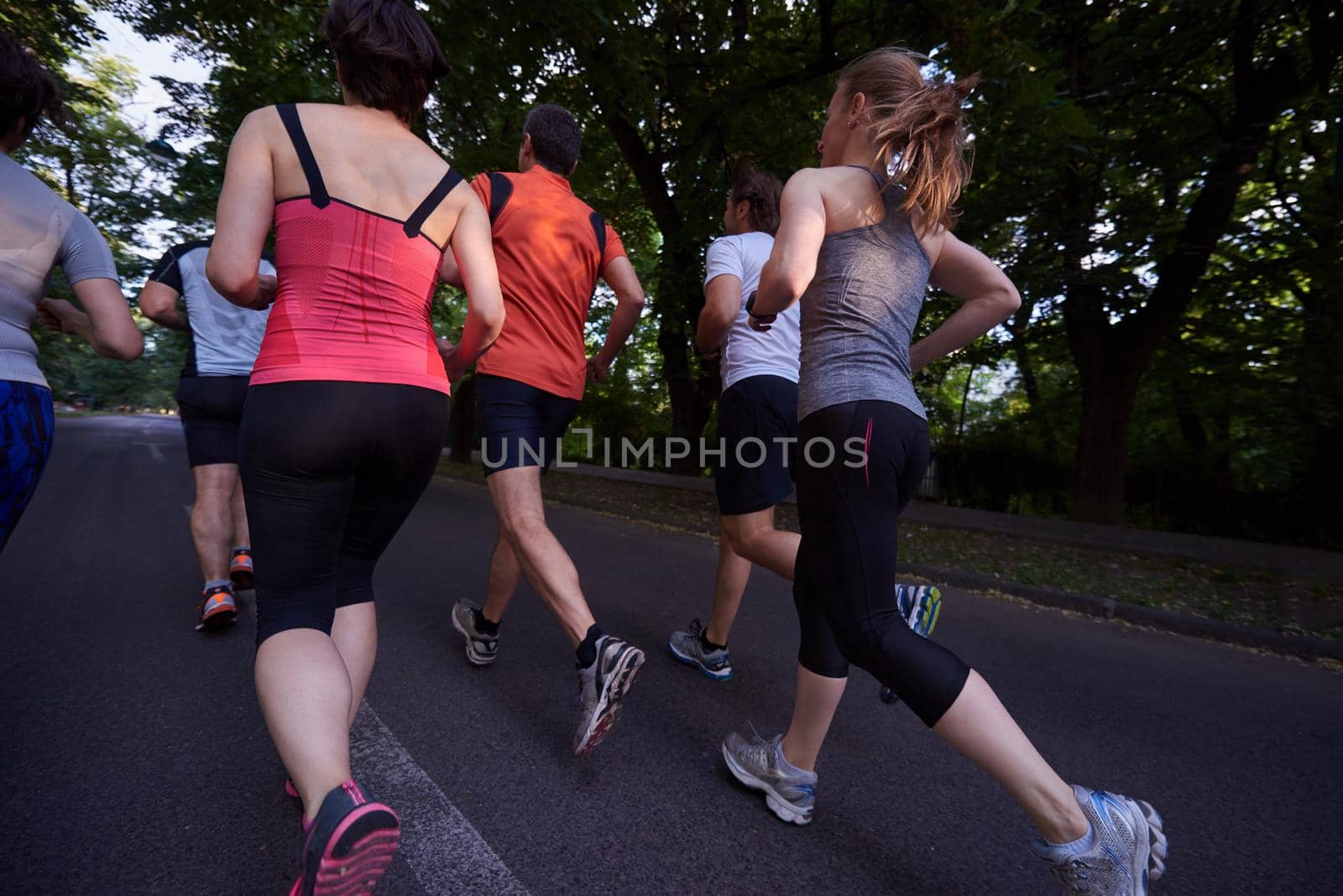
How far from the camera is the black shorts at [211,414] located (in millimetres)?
3475

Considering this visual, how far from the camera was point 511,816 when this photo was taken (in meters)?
1.88

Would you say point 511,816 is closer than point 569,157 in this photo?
Yes

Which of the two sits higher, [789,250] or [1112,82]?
[1112,82]

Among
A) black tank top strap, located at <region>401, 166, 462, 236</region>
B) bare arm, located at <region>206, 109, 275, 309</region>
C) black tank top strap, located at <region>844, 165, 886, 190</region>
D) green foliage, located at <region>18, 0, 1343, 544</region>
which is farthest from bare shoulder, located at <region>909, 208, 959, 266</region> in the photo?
green foliage, located at <region>18, 0, 1343, 544</region>

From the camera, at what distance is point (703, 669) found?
312 cm

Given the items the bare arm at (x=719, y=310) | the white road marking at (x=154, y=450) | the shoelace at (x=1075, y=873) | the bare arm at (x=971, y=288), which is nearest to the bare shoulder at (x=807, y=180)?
the bare arm at (x=971, y=288)

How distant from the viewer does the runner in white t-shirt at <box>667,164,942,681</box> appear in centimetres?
251

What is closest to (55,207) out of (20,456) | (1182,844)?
(20,456)

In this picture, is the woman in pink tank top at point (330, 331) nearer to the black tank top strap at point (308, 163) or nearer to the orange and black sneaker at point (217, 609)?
the black tank top strap at point (308, 163)

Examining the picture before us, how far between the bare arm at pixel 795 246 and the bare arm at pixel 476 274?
69 centimetres

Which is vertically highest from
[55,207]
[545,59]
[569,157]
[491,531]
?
[545,59]

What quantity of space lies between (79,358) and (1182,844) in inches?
2891

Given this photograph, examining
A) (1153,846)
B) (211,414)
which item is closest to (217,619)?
(211,414)

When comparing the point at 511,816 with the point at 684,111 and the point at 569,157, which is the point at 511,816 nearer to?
the point at 569,157
